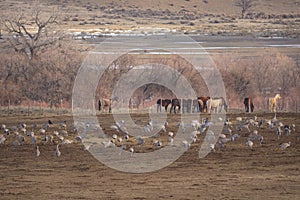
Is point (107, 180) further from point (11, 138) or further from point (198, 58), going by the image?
point (198, 58)

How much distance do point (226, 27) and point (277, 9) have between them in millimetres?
21205

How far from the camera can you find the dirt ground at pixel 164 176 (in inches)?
639

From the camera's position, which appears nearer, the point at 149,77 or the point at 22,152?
the point at 22,152

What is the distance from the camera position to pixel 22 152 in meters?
20.6

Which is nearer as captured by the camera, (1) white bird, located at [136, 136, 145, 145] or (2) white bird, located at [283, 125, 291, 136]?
(1) white bird, located at [136, 136, 145, 145]

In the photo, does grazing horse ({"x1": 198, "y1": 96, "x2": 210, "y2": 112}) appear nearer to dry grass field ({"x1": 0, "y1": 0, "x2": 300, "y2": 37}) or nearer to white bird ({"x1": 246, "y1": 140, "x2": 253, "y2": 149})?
white bird ({"x1": 246, "y1": 140, "x2": 253, "y2": 149})

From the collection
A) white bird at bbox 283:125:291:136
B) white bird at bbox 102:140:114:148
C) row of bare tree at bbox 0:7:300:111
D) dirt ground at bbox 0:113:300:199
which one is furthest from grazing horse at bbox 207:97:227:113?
white bird at bbox 102:140:114:148

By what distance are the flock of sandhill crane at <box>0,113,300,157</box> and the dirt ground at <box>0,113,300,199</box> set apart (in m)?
0.21

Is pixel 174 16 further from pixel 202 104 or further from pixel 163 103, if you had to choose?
pixel 163 103

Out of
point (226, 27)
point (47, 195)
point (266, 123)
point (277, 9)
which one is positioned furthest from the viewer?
point (277, 9)

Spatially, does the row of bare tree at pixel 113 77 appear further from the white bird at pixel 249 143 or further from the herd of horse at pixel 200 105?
the white bird at pixel 249 143

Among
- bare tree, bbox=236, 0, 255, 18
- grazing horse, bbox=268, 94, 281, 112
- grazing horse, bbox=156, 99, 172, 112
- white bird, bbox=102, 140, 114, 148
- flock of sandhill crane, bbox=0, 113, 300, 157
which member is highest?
white bird, bbox=102, 140, 114, 148

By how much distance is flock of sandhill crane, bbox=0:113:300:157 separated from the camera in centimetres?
2141

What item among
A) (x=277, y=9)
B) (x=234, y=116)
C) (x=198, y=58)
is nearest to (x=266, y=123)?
(x=234, y=116)
